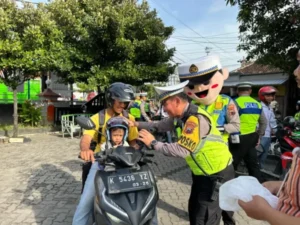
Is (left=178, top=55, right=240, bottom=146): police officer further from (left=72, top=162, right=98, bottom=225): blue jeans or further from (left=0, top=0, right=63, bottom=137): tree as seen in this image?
(left=0, top=0, right=63, bottom=137): tree

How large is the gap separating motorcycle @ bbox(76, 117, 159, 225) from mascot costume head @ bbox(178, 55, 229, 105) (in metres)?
0.76

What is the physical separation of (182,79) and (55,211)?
8.30 ft

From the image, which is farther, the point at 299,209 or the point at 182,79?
the point at 182,79

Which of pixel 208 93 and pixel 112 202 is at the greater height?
pixel 208 93

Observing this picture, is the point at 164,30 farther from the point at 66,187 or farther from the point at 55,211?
the point at 55,211

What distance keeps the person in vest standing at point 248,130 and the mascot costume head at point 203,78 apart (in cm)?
184

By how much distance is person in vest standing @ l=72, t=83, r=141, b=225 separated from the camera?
2.80 meters

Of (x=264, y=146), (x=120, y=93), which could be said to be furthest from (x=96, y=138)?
(x=264, y=146)

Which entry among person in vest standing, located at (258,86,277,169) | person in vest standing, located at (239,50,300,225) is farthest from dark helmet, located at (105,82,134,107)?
person in vest standing, located at (258,86,277,169)

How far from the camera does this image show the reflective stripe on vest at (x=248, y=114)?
15.4 ft

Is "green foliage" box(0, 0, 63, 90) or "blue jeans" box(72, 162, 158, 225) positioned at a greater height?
"green foliage" box(0, 0, 63, 90)

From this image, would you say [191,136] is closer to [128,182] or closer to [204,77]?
[128,182]

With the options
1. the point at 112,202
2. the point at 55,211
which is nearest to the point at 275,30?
the point at 55,211

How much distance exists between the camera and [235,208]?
55.7 inches
